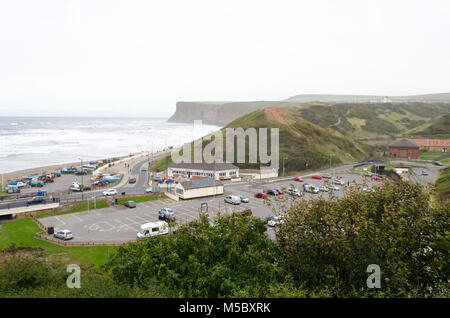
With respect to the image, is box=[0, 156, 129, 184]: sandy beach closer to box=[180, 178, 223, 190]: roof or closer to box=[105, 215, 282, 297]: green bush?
box=[180, 178, 223, 190]: roof

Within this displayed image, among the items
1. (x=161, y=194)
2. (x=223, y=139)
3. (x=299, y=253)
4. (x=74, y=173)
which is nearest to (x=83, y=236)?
(x=161, y=194)

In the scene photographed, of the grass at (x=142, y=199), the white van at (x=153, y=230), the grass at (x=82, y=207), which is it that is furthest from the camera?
the grass at (x=142, y=199)

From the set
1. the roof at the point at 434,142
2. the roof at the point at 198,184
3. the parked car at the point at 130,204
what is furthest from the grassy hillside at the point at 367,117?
the parked car at the point at 130,204

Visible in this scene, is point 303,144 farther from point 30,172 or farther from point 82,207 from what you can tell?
point 30,172

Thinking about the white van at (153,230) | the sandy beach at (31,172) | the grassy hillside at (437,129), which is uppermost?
the grassy hillside at (437,129)

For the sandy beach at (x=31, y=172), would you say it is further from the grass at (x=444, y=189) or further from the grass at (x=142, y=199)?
the grass at (x=444, y=189)
